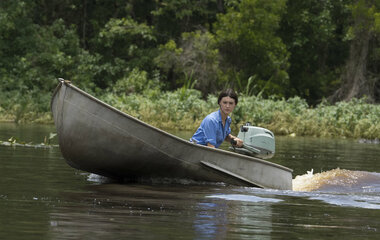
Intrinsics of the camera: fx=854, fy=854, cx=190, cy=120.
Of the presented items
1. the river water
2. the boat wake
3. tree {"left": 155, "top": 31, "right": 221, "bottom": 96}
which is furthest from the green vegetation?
the river water

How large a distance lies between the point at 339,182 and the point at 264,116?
49.6 ft

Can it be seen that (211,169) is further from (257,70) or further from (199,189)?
(257,70)

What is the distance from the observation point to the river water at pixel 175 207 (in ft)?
21.6

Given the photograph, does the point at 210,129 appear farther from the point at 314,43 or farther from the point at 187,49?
the point at 314,43

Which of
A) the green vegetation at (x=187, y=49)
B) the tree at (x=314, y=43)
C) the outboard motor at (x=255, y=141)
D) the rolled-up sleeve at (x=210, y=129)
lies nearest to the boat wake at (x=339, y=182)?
the outboard motor at (x=255, y=141)

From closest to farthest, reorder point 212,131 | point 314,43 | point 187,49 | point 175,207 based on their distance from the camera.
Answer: point 175,207, point 212,131, point 187,49, point 314,43

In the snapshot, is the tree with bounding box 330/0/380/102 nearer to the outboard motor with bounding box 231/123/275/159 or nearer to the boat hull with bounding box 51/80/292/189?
the outboard motor with bounding box 231/123/275/159

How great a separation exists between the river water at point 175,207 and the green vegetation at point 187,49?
1737 cm

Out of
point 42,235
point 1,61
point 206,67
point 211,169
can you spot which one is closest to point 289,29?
point 206,67

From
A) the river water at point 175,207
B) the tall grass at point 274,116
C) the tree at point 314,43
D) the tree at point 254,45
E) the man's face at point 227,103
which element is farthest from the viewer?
the tree at point 314,43

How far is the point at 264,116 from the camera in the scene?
26938 mm

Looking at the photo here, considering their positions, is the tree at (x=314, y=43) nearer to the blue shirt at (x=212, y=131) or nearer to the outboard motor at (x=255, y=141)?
the outboard motor at (x=255, y=141)

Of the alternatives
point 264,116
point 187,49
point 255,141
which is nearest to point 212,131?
point 255,141

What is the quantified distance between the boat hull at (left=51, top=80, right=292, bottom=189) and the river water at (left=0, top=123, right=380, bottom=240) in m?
0.19
